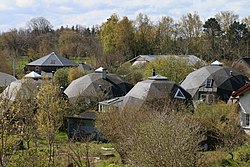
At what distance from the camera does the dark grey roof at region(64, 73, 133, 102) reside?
35750 mm

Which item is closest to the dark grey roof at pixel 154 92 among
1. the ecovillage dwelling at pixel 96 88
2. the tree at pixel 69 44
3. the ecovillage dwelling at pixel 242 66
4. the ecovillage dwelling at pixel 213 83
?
the ecovillage dwelling at pixel 96 88

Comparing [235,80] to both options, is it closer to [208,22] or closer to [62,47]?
[208,22]

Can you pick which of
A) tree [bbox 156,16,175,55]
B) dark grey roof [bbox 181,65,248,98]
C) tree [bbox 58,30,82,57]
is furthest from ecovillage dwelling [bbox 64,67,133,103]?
tree [bbox 58,30,82,57]

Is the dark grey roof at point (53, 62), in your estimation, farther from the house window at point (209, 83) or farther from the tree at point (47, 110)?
the tree at point (47, 110)

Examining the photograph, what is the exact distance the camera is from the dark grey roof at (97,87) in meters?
35.8

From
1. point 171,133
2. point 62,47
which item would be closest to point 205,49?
point 62,47

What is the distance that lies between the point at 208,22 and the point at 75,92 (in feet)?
125

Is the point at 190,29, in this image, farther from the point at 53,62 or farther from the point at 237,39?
the point at 53,62

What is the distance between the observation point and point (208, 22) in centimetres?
6844

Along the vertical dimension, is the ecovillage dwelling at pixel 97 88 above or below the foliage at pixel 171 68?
below

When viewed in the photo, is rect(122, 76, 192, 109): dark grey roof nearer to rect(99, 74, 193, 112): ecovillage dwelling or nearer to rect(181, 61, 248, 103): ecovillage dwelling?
rect(99, 74, 193, 112): ecovillage dwelling

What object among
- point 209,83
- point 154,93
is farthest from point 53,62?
point 154,93

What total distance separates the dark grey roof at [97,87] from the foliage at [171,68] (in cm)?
484

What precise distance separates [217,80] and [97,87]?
11.6 meters
